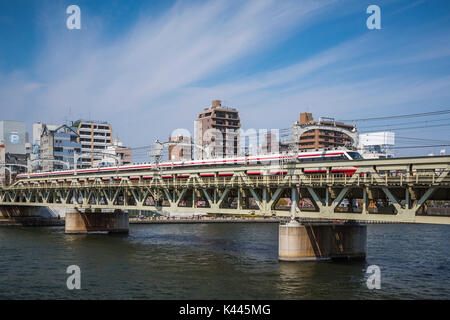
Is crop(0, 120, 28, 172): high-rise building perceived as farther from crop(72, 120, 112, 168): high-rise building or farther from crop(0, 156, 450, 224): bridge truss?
crop(0, 156, 450, 224): bridge truss

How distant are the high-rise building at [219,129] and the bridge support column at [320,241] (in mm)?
128517

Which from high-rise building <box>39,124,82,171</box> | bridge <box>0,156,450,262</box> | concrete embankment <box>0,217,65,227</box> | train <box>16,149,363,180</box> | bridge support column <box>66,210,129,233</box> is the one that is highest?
high-rise building <box>39,124,82,171</box>

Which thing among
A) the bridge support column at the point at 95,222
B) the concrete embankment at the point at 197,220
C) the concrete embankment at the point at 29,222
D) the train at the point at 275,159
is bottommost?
the concrete embankment at the point at 197,220

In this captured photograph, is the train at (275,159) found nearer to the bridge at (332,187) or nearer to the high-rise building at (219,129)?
the bridge at (332,187)

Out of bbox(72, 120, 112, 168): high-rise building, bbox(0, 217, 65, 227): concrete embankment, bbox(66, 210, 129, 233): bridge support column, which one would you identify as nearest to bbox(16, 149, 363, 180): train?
bbox(66, 210, 129, 233): bridge support column

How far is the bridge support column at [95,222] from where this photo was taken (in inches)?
3196

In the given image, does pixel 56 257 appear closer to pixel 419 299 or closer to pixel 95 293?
pixel 95 293

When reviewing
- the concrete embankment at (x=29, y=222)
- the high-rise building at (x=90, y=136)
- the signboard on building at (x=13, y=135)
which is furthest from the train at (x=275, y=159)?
the signboard on building at (x=13, y=135)

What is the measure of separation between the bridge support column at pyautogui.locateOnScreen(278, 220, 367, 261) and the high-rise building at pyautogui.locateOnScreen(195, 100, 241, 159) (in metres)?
129

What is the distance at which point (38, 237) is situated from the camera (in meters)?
76.2

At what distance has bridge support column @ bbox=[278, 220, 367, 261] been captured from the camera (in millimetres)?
47438

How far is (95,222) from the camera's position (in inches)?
3258
